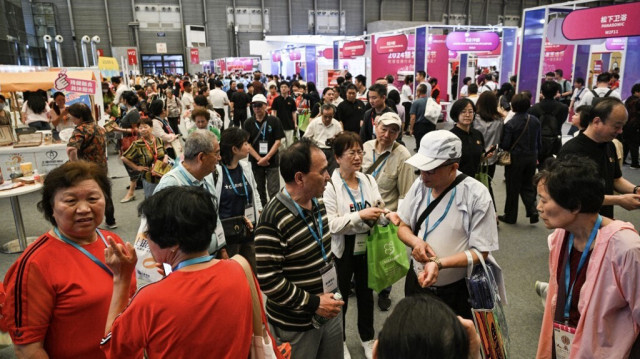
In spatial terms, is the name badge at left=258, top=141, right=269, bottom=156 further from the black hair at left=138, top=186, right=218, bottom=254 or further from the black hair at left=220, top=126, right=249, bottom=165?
the black hair at left=138, top=186, right=218, bottom=254

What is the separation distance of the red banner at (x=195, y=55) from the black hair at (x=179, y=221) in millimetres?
25095

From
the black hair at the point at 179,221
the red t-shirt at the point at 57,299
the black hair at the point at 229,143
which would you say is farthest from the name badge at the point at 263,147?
the black hair at the point at 179,221

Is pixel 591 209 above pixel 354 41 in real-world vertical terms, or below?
below

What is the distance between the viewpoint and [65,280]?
1482 mm

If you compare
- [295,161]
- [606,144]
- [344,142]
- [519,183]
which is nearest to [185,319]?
[295,161]

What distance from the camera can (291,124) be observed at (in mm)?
7500

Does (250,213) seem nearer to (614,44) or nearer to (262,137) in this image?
(262,137)

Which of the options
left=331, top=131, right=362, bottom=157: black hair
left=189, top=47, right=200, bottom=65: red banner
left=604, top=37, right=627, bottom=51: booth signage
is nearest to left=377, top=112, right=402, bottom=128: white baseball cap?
left=331, top=131, right=362, bottom=157: black hair

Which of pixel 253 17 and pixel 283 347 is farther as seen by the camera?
pixel 253 17

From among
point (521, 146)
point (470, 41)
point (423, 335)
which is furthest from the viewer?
point (470, 41)

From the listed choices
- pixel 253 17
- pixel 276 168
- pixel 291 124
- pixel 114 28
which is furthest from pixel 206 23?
pixel 276 168

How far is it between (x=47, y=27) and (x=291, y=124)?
70.8ft

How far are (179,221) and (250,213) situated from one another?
1720mm

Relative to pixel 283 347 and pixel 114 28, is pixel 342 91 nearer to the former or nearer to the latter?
pixel 283 347
